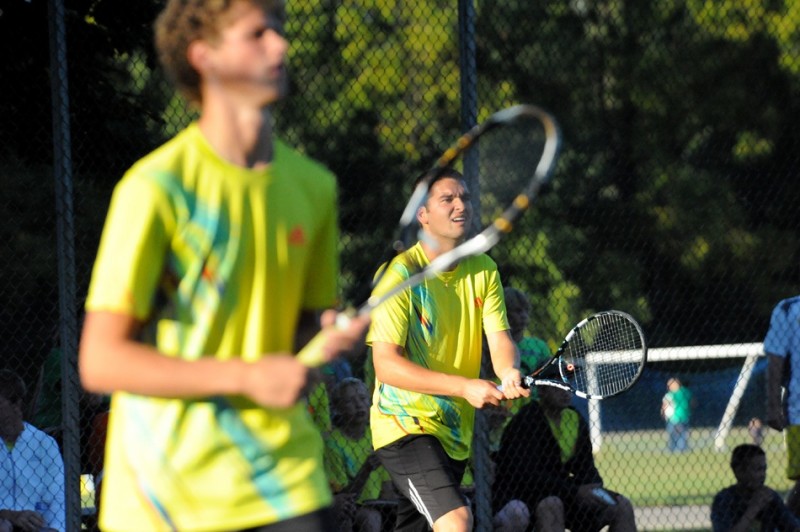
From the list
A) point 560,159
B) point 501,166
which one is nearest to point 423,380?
point 501,166

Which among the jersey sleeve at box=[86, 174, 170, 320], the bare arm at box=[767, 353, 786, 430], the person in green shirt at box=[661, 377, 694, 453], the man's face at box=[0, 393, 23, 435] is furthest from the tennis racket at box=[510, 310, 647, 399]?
the person in green shirt at box=[661, 377, 694, 453]

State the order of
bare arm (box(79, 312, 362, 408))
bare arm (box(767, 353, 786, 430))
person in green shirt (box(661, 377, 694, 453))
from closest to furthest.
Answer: bare arm (box(79, 312, 362, 408)) → bare arm (box(767, 353, 786, 430)) → person in green shirt (box(661, 377, 694, 453))

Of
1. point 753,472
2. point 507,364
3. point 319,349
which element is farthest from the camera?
point 753,472

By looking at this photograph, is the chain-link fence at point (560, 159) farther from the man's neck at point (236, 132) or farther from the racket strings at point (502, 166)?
the man's neck at point (236, 132)

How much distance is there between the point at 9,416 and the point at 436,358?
220 centimetres

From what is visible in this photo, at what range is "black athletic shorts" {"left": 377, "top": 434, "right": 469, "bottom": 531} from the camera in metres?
5.38

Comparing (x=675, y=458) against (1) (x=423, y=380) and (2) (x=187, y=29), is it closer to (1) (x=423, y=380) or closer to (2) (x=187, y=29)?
(1) (x=423, y=380)

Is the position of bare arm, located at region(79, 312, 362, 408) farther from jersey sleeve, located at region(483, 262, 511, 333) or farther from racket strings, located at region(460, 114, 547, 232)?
jersey sleeve, located at region(483, 262, 511, 333)

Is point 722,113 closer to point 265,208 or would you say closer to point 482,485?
point 482,485

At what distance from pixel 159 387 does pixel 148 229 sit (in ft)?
0.89

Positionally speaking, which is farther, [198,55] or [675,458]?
Answer: [675,458]

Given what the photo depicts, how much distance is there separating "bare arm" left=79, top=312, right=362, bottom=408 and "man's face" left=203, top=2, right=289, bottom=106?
483 mm

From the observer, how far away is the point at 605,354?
21.9 feet

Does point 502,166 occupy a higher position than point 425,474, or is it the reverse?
point 502,166
